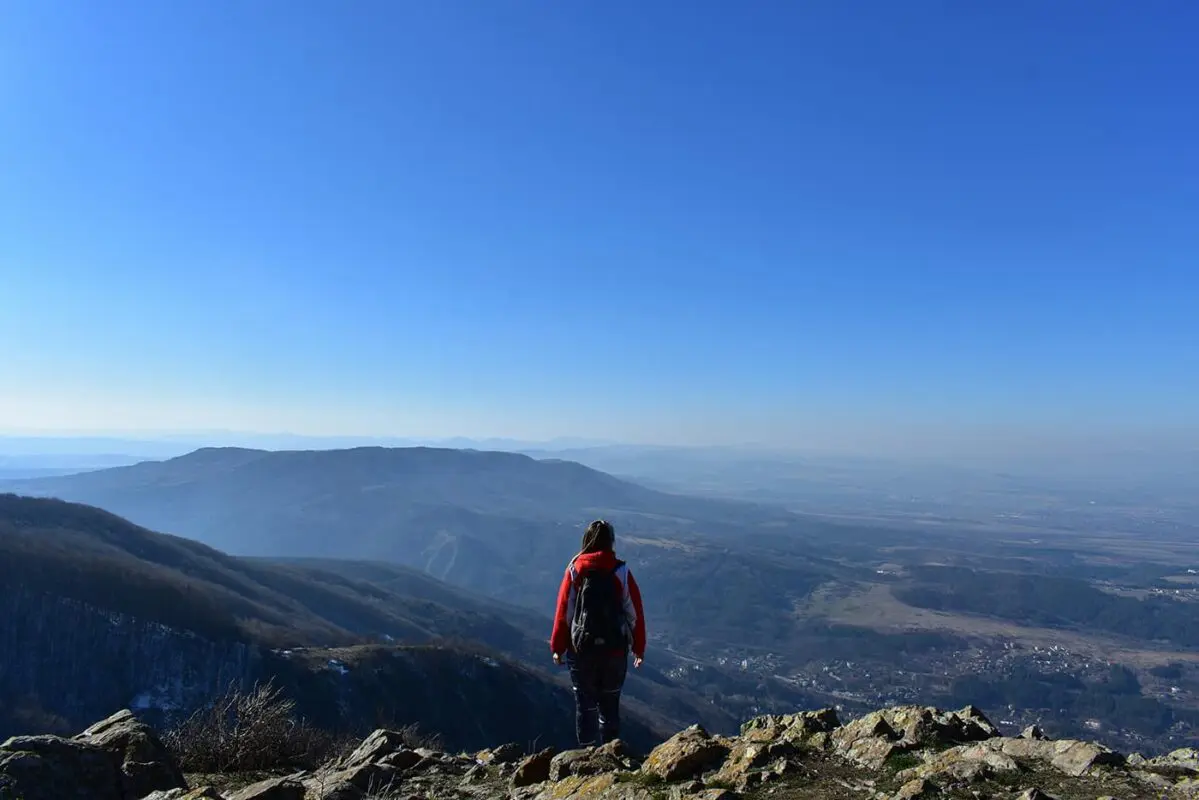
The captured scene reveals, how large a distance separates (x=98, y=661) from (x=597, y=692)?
46903 millimetres

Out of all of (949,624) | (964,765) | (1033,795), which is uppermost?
→ (1033,795)

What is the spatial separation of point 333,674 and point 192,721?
38063 mm

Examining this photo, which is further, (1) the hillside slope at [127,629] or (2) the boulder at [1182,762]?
(1) the hillside slope at [127,629]

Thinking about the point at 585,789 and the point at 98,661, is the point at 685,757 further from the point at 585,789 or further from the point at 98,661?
the point at 98,661

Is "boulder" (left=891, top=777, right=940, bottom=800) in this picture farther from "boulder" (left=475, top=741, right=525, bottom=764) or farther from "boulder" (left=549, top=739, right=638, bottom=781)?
"boulder" (left=475, top=741, right=525, bottom=764)

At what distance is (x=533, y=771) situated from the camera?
22.9 feet

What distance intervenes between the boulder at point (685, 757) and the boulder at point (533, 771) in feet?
3.79

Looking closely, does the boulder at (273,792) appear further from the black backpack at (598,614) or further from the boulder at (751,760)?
the boulder at (751,760)

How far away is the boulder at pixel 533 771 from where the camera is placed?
270 inches

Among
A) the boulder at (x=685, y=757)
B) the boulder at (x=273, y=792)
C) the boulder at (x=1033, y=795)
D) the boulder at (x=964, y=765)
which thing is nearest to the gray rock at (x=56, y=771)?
the boulder at (x=273, y=792)

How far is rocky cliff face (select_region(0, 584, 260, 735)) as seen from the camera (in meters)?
37.0

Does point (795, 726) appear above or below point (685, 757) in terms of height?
below

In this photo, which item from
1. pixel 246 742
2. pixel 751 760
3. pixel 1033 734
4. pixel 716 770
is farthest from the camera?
pixel 246 742

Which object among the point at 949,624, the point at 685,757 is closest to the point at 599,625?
the point at 685,757
